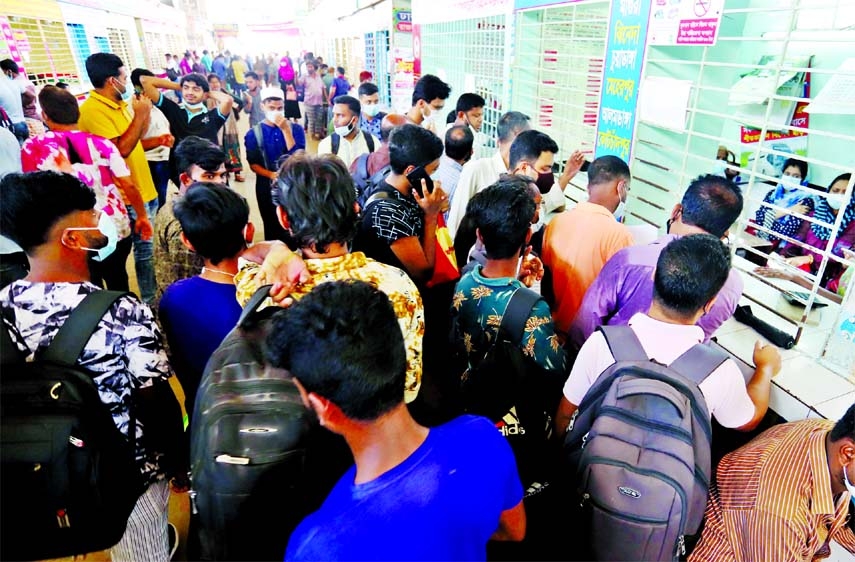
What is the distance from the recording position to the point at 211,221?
5.07 feet

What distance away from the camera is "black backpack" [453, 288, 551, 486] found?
4.78 feet

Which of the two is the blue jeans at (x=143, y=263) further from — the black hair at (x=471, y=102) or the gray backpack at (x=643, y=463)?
the gray backpack at (x=643, y=463)

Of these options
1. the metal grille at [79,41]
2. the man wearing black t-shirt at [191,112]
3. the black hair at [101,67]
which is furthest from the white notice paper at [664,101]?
Answer: the metal grille at [79,41]

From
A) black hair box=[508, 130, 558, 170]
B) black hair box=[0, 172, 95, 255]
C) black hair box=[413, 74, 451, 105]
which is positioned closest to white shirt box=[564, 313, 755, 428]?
black hair box=[508, 130, 558, 170]

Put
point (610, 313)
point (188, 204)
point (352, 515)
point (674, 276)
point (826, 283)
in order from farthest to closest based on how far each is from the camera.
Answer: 1. point (826, 283)
2. point (610, 313)
3. point (188, 204)
4. point (674, 276)
5. point (352, 515)

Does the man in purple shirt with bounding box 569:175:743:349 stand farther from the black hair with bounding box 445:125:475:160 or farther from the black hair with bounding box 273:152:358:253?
the black hair with bounding box 445:125:475:160

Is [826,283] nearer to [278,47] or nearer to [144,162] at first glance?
[144,162]

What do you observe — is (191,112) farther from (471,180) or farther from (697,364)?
(697,364)

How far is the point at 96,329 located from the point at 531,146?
7.28 feet

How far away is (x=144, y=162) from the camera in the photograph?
3.61 metres

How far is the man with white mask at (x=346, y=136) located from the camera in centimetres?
398

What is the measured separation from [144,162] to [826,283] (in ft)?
14.6

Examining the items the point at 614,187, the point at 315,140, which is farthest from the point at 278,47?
the point at 614,187

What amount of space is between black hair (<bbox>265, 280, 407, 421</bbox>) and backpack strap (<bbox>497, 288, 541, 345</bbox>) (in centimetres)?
69
